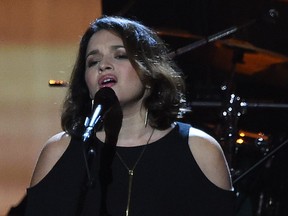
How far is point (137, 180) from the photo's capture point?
1912 millimetres

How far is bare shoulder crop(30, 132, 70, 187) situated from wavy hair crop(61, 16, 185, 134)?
0.05 metres

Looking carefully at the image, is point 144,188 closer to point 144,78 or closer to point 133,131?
point 133,131

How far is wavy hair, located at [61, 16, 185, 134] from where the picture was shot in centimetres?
195

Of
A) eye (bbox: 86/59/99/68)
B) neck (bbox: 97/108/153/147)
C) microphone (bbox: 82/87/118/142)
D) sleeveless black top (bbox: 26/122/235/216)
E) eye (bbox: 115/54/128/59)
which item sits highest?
eye (bbox: 115/54/128/59)

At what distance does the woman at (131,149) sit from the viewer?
73.6 inches

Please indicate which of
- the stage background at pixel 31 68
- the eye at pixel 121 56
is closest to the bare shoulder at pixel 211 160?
the eye at pixel 121 56

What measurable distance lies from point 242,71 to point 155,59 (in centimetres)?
159

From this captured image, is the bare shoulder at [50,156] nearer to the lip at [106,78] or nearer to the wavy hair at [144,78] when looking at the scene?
the wavy hair at [144,78]

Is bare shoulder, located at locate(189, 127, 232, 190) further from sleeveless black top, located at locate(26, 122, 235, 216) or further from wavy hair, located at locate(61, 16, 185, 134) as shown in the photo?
wavy hair, located at locate(61, 16, 185, 134)

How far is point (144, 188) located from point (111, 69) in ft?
1.19

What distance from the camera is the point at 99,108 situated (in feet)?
5.04

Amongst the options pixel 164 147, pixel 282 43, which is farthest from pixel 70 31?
pixel 282 43

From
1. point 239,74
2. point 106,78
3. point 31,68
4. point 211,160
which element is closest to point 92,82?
point 106,78

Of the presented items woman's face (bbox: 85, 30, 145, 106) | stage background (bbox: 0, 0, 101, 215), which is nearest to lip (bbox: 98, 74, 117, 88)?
woman's face (bbox: 85, 30, 145, 106)
